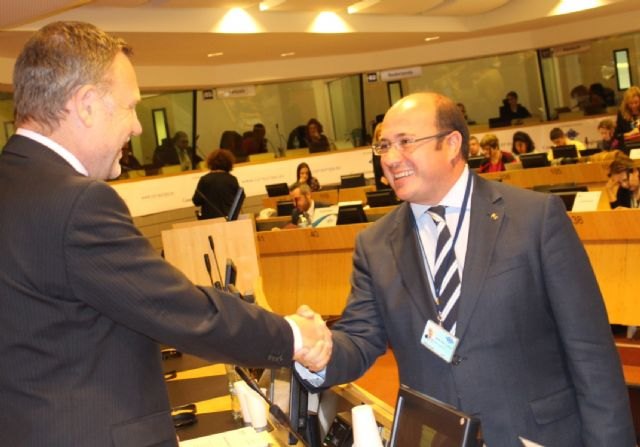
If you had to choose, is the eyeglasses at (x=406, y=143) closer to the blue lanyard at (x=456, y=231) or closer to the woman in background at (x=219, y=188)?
the blue lanyard at (x=456, y=231)

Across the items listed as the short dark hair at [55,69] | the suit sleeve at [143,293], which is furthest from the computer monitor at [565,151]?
the short dark hair at [55,69]

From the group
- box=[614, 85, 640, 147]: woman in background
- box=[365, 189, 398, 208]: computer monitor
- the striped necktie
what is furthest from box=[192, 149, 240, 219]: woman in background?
the striped necktie

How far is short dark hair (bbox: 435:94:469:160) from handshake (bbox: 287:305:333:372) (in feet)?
2.21

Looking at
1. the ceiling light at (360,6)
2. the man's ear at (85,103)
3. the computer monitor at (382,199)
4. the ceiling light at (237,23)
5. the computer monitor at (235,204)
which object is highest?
the ceiling light at (360,6)

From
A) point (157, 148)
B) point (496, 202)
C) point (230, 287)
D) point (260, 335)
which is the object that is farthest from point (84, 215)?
point (157, 148)

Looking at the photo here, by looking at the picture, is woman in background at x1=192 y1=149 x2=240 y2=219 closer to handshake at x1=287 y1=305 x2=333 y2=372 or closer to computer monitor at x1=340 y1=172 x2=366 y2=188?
computer monitor at x1=340 y1=172 x2=366 y2=188

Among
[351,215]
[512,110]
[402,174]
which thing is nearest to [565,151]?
[351,215]

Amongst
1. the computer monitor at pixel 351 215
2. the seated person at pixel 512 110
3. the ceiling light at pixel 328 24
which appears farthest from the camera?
the seated person at pixel 512 110

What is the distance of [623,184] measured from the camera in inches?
301

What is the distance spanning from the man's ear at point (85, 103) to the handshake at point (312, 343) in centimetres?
82

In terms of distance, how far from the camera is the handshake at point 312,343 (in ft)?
8.05

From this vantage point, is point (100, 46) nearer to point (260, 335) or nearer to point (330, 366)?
point (260, 335)

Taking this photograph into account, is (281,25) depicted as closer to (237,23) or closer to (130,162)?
(237,23)

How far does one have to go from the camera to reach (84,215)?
1874 millimetres
